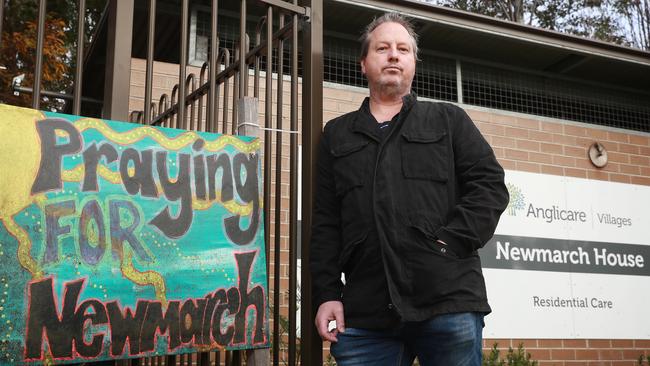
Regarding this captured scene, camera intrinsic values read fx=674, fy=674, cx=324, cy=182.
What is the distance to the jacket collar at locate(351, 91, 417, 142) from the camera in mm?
2518

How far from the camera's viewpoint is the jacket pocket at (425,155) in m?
2.40

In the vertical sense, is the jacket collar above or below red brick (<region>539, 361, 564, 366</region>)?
above

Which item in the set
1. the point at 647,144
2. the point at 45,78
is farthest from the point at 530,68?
the point at 45,78

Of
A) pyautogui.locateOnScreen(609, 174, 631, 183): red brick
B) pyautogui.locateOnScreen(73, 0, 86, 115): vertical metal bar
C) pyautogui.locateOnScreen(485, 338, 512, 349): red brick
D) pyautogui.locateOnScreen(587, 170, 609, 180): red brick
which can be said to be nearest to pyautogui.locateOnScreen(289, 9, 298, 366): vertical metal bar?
pyautogui.locateOnScreen(73, 0, 86, 115): vertical metal bar

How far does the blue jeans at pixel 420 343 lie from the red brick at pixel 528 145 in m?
4.73

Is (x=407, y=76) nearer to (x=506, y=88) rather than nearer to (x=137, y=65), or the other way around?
(x=137, y=65)

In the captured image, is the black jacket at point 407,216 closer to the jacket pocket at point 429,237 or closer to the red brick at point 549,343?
the jacket pocket at point 429,237

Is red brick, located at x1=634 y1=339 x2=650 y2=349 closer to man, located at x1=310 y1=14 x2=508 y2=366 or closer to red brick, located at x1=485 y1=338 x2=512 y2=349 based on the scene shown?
red brick, located at x1=485 y1=338 x2=512 y2=349

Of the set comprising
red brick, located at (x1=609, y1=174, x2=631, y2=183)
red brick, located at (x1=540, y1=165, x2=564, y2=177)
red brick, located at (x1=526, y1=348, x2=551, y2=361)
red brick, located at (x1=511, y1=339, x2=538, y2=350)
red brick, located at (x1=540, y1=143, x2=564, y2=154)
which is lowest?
red brick, located at (x1=526, y1=348, x2=551, y2=361)

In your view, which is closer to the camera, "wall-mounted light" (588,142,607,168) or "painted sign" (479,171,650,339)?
"painted sign" (479,171,650,339)

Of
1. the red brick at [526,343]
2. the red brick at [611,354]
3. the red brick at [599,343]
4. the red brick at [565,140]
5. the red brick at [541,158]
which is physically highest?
the red brick at [565,140]

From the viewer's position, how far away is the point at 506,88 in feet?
24.3

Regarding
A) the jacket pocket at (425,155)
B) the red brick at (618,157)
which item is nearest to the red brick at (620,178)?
the red brick at (618,157)

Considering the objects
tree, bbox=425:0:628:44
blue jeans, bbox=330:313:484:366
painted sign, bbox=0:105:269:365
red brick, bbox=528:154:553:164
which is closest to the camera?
painted sign, bbox=0:105:269:365
